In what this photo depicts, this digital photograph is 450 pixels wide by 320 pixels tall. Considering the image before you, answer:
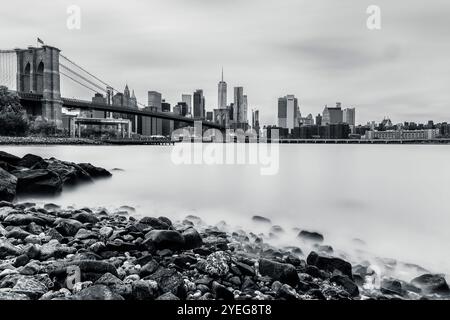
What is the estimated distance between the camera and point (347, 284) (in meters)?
4.34

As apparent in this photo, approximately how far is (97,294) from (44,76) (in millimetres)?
71826

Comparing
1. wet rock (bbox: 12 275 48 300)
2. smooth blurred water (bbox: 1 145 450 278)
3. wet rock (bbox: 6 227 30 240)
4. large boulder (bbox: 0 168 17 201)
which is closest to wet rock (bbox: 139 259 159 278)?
wet rock (bbox: 12 275 48 300)

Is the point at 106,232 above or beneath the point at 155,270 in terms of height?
above

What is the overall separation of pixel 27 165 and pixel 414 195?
16904 millimetres

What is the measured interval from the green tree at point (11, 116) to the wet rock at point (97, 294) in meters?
51.2

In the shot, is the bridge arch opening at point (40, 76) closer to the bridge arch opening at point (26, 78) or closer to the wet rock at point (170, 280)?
the bridge arch opening at point (26, 78)

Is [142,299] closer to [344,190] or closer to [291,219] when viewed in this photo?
[291,219]

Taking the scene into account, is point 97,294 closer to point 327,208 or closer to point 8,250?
point 8,250

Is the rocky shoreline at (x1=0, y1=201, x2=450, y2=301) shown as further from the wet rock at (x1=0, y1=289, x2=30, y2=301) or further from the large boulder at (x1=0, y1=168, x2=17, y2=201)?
the large boulder at (x1=0, y1=168, x2=17, y2=201)

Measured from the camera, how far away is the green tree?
150 feet

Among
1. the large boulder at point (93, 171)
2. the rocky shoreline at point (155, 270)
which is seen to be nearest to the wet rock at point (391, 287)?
the rocky shoreline at point (155, 270)

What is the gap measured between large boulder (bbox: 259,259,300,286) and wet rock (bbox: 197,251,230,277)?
1.65 ft

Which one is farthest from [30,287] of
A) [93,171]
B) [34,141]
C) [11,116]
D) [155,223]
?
[11,116]
